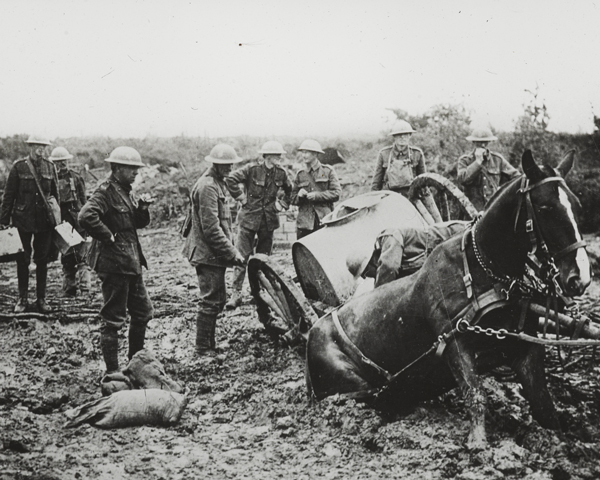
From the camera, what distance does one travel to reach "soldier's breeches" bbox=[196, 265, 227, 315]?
20.8 ft

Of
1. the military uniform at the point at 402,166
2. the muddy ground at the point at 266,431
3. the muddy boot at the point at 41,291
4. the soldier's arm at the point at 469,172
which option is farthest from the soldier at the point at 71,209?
the soldier's arm at the point at 469,172

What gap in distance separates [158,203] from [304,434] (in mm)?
13329

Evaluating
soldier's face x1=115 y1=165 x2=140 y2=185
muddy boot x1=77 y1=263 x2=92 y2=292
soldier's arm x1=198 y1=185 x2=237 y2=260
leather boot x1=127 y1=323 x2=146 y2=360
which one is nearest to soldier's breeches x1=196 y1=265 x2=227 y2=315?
soldier's arm x1=198 y1=185 x2=237 y2=260

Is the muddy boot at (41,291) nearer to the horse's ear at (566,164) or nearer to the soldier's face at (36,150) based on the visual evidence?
the soldier's face at (36,150)

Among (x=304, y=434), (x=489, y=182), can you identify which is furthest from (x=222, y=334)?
(x=489, y=182)

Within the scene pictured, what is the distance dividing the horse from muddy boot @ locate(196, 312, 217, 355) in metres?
2.15

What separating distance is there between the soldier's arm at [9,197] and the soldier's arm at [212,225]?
3124mm

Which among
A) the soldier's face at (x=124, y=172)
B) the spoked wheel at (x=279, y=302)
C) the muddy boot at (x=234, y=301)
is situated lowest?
the muddy boot at (x=234, y=301)

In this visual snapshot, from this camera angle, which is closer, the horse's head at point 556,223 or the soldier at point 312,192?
the horse's head at point 556,223

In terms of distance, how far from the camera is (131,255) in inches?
215

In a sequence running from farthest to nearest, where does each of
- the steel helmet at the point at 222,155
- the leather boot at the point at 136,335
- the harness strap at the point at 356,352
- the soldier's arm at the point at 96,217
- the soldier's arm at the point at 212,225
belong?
1. the steel helmet at the point at 222,155
2. the soldier's arm at the point at 212,225
3. the leather boot at the point at 136,335
4. the soldier's arm at the point at 96,217
5. the harness strap at the point at 356,352

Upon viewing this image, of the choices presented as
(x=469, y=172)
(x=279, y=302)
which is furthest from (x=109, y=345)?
(x=469, y=172)

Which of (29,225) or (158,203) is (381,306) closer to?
(29,225)

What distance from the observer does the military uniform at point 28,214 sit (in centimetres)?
786
